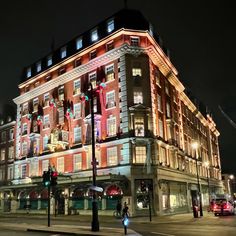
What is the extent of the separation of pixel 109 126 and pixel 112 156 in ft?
12.2

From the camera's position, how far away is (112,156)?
3931 centimetres

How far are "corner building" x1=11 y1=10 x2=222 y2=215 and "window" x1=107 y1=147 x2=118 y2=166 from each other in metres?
0.12

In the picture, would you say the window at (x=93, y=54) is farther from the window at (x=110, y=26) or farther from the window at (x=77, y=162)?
the window at (x=77, y=162)

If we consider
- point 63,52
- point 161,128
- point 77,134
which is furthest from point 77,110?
point 161,128

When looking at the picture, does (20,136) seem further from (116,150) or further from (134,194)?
(134,194)

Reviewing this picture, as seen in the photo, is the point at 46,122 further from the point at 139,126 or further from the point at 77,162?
the point at 139,126

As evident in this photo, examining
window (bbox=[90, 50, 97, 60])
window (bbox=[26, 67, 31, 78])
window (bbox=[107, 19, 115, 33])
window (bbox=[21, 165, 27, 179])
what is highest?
window (bbox=[107, 19, 115, 33])

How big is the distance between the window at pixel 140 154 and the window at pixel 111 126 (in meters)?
3.57

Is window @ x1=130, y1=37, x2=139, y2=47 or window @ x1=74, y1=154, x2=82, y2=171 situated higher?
window @ x1=130, y1=37, x2=139, y2=47

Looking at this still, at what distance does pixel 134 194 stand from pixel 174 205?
9034 mm

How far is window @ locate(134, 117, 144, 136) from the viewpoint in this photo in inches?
1513

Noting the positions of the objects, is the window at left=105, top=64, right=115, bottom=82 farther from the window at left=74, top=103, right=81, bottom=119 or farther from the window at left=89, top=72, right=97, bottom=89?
the window at left=74, top=103, right=81, bottom=119

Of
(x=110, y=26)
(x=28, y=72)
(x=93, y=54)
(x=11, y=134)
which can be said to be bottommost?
(x=11, y=134)

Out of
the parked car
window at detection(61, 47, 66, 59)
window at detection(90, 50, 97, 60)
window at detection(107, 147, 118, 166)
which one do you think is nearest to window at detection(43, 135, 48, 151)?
window at detection(61, 47, 66, 59)
